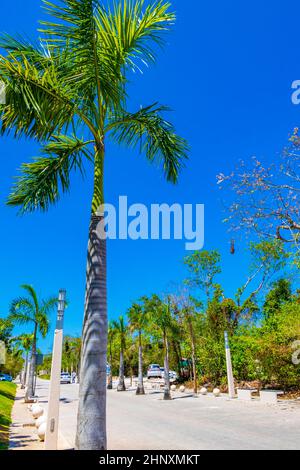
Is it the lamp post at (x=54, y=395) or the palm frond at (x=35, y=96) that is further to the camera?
the lamp post at (x=54, y=395)

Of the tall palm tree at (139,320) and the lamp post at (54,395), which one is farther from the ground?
the tall palm tree at (139,320)

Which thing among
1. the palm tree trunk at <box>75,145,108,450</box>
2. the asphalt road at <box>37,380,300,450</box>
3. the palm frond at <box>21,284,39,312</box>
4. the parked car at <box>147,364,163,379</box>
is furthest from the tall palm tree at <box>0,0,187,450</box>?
the parked car at <box>147,364,163,379</box>

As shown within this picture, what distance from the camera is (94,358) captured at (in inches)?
224

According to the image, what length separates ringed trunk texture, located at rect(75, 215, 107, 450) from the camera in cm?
545

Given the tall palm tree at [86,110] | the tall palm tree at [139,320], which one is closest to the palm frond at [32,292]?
the tall palm tree at [139,320]

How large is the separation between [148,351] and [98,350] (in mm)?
47215

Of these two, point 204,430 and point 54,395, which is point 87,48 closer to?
point 54,395

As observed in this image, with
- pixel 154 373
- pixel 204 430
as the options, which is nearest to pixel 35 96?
pixel 204 430

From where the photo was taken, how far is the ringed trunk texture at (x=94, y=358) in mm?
5453

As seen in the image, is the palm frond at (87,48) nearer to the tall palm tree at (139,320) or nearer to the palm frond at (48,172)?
the palm frond at (48,172)
